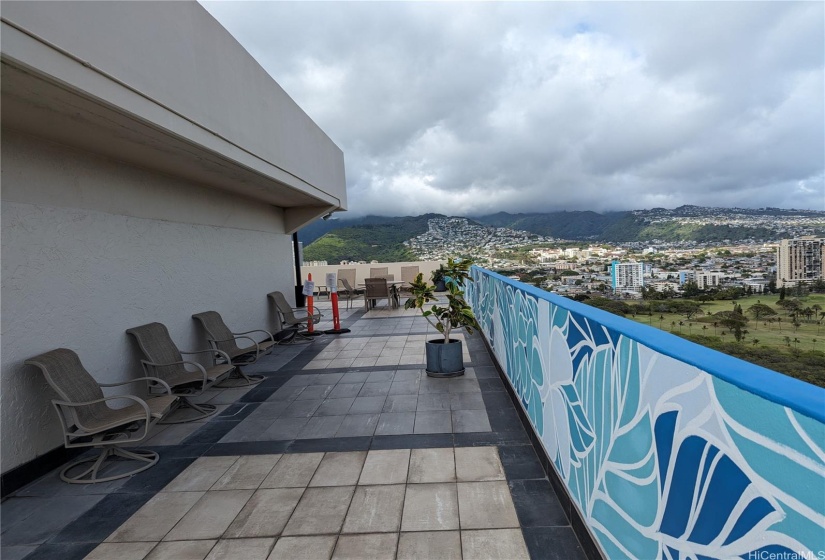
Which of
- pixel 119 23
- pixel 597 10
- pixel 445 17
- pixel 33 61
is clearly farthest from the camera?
pixel 445 17

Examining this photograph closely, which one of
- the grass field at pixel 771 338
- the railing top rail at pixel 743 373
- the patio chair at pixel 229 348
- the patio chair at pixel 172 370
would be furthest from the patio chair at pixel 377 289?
the railing top rail at pixel 743 373

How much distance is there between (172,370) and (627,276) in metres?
4.58

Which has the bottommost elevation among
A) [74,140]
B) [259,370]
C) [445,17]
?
[259,370]

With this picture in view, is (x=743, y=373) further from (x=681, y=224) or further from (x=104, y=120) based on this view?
(x=681, y=224)

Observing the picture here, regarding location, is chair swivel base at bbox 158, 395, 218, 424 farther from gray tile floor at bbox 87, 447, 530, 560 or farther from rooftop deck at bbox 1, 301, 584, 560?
gray tile floor at bbox 87, 447, 530, 560

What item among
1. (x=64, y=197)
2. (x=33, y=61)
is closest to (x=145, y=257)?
(x=64, y=197)

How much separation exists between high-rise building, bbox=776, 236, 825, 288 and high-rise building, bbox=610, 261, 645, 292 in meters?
0.93

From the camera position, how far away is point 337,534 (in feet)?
8.52

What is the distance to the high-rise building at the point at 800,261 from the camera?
7.91 ft

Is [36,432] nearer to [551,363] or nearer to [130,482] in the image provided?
[130,482]

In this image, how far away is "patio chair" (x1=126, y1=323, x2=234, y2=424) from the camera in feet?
15.3

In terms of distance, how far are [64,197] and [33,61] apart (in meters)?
1.97

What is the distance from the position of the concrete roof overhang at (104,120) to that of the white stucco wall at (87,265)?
28 cm

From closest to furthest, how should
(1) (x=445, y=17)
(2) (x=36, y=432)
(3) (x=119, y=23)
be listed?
(3) (x=119, y=23) < (2) (x=36, y=432) < (1) (x=445, y=17)
